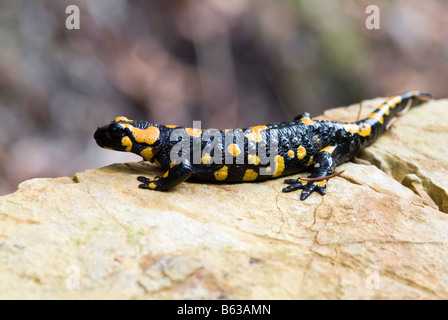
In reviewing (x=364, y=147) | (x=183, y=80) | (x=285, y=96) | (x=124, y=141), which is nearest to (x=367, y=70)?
(x=285, y=96)

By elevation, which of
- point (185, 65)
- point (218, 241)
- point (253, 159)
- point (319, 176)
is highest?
point (185, 65)

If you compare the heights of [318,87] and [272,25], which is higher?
[272,25]

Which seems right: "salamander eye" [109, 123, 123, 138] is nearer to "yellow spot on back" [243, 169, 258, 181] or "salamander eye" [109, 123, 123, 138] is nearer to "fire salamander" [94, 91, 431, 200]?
"fire salamander" [94, 91, 431, 200]

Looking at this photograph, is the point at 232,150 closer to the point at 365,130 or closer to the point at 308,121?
the point at 308,121

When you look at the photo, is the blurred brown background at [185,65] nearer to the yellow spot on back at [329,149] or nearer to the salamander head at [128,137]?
the salamander head at [128,137]

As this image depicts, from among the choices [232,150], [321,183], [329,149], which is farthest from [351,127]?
[232,150]

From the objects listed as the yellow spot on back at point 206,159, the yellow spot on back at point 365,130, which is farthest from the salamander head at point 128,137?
the yellow spot on back at point 365,130
